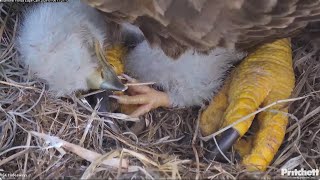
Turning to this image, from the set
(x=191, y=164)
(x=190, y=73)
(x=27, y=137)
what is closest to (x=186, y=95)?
(x=190, y=73)

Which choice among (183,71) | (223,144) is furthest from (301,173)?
(183,71)

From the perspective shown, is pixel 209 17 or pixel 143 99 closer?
pixel 209 17

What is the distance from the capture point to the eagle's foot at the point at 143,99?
2.62m

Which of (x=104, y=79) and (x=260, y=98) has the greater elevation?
(x=104, y=79)

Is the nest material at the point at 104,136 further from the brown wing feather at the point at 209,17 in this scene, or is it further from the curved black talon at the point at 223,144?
the brown wing feather at the point at 209,17

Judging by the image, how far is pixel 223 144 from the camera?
8.00 ft

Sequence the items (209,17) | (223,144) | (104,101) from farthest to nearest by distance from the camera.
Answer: (104,101), (223,144), (209,17)

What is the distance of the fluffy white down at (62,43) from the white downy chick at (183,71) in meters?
0.16

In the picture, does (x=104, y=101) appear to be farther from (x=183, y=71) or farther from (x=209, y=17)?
(x=209, y=17)

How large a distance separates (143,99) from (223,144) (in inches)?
15.1

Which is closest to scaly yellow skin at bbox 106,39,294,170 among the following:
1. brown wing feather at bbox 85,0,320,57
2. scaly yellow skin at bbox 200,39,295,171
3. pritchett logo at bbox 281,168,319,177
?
scaly yellow skin at bbox 200,39,295,171

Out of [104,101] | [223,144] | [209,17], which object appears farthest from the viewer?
[104,101]

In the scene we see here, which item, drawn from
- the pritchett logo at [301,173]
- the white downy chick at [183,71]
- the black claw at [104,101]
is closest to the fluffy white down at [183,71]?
the white downy chick at [183,71]

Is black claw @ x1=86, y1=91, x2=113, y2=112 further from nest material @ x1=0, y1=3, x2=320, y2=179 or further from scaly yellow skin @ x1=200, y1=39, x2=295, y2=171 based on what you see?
scaly yellow skin @ x1=200, y1=39, x2=295, y2=171
